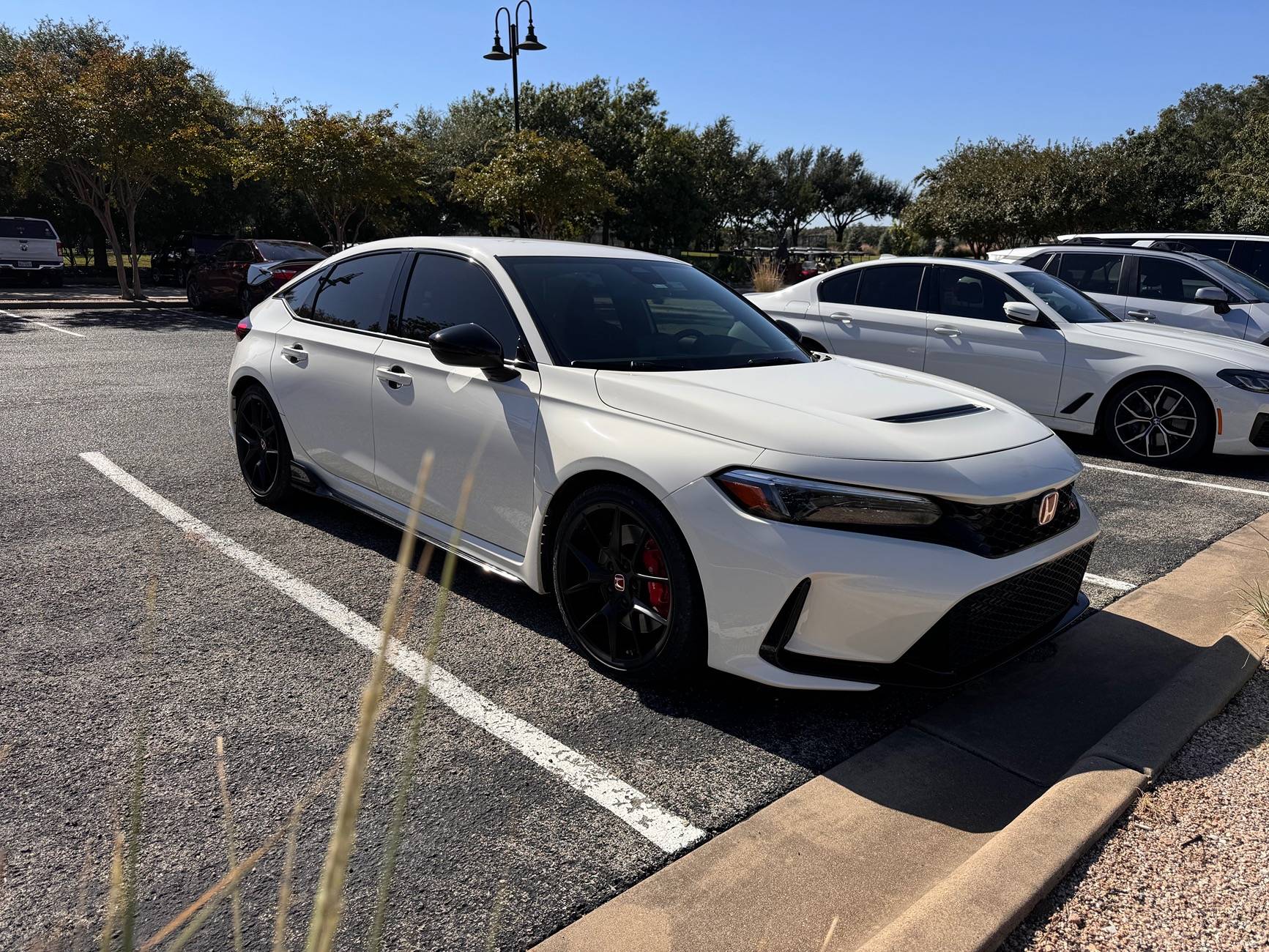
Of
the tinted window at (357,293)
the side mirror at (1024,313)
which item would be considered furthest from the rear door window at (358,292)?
the side mirror at (1024,313)

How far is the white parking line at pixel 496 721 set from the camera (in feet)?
9.09

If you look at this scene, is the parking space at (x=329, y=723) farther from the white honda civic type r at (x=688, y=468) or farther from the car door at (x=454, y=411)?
the car door at (x=454, y=411)

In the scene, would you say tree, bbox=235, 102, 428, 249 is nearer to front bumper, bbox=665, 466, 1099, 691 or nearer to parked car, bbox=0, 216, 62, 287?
parked car, bbox=0, 216, 62, 287

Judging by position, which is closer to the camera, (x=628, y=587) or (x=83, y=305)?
(x=628, y=587)

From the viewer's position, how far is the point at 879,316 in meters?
8.57

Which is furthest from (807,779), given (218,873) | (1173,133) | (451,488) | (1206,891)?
(1173,133)

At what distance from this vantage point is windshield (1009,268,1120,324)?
7.98 metres

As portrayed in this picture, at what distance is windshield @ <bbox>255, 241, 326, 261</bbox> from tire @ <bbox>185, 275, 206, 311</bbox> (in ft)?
7.77

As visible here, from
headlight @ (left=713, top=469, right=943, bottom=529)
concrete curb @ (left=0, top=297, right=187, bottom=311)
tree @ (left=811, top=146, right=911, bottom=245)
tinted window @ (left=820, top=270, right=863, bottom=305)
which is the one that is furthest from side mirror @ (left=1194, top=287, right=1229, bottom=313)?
tree @ (left=811, top=146, right=911, bottom=245)

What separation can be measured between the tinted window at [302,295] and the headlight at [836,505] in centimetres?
328

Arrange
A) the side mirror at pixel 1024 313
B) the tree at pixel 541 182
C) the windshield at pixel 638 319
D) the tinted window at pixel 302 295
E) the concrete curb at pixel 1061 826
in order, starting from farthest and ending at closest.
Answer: the tree at pixel 541 182 → the side mirror at pixel 1024 313 → the tinted window at pixel 302 295 → the windshield at pixel 638 319 → the concrete curb at pixel 1061 826

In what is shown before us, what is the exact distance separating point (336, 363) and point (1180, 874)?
4092 mm

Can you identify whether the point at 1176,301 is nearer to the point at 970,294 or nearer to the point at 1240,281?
the point at 1240,281

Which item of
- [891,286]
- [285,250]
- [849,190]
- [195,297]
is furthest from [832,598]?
[849,190]
